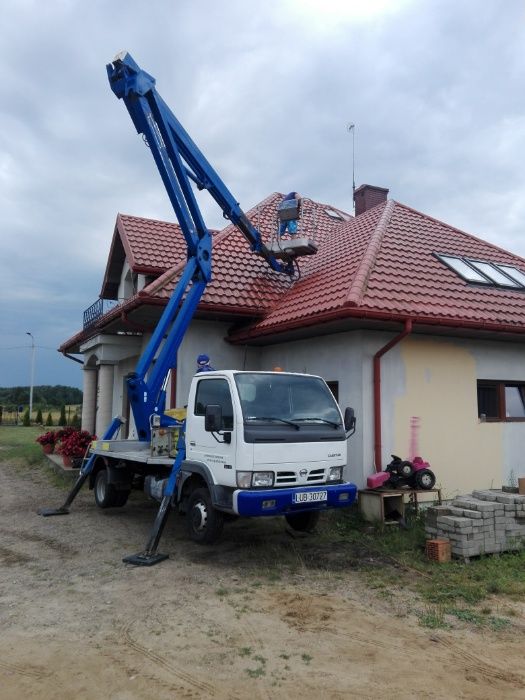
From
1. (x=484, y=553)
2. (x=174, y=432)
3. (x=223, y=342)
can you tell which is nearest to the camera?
(x=484, y=553)

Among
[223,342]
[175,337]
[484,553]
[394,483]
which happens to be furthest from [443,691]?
[223,342]

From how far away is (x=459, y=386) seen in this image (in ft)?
32.4

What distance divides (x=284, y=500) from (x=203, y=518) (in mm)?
1216

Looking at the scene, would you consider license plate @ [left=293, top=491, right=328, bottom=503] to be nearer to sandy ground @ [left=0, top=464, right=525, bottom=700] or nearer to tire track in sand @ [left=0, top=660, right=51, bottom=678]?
sandy ground @ [left=0, top=464, right=525, bottom=700]

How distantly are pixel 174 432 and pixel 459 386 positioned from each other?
498 centimetres

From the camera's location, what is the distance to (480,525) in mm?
6895

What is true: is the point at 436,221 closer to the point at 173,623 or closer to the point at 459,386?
the point at 459,386

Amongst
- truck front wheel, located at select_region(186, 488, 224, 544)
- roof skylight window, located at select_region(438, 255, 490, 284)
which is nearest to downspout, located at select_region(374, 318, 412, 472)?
roof skylight window, located at select_region(438, 255, 490, 284)

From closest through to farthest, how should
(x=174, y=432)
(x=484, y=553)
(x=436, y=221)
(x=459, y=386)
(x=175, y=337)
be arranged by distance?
(x=484, y=553) → (x=174, y=432) → (x=175, y=337) → (x=459, y=386) → (x=436, y=221)

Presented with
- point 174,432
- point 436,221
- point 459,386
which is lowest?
point 174,432

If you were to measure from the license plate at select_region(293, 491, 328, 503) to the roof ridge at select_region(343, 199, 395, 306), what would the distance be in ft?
10.2

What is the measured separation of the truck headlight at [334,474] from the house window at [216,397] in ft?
4.48

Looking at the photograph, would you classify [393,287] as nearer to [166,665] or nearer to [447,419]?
[447,419]

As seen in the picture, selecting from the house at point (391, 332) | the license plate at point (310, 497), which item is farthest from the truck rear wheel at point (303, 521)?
the house at point (391, 332)
